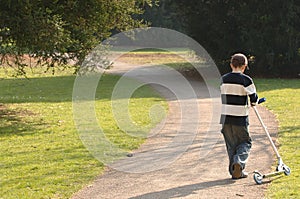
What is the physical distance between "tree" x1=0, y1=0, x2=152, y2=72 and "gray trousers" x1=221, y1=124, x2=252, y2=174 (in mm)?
5731

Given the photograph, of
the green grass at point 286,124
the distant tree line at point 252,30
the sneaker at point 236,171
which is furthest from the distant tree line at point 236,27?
the sneaker at point 236,171

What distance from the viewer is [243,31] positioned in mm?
26641

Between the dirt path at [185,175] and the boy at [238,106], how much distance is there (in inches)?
13.6

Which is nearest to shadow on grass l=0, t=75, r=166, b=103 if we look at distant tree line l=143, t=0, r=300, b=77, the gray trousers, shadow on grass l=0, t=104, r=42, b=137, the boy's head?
shadow on grass l=0, t=104, r=42, b=137

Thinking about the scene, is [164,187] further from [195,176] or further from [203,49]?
[203,49]

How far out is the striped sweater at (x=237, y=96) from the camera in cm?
796

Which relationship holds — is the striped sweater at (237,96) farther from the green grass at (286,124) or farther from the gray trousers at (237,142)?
the green grass at (286,124)

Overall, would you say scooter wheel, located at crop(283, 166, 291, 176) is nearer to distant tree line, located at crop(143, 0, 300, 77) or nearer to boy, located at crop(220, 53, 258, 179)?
boy, located at crop(220, 53, 258, 179)

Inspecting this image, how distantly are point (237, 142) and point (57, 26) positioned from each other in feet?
19.2

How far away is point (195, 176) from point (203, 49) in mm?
21035

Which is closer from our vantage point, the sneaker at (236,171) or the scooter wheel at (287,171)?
the sneaker at (236,171)

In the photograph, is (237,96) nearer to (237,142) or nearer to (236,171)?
(237,142)

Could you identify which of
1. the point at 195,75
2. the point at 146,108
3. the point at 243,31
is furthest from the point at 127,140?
the point at 195,75

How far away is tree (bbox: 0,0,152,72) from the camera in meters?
12.6
